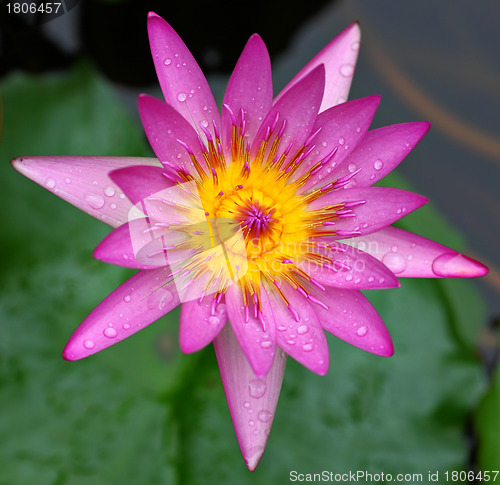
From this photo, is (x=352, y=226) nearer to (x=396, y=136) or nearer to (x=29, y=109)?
(x=396, y=136)

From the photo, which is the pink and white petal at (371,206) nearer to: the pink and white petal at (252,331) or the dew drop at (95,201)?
the pink and white petal at (252,331)

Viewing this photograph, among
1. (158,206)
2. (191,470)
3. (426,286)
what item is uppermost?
(158,206)

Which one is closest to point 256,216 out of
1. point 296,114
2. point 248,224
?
point 248,224

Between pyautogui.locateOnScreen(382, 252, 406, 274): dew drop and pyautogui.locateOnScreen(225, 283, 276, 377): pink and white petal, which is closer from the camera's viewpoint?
pyautogui.locateOnScreen(225, 283, 276, 377): pink and white petal

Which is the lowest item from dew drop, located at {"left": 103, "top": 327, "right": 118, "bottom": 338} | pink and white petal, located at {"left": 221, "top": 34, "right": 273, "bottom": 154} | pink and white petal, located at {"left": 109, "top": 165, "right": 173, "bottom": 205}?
dew drop, located at {"left": 103, "top": 327, "right": 118, "bottom": 338}

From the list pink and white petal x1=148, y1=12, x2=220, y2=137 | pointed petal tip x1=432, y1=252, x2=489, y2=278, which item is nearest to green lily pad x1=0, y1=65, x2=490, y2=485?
pointed petal tip x1=432, y1=252, x2=489, y2=278

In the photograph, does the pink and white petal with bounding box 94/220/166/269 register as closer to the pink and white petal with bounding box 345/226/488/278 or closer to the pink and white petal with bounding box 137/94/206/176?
the pink and white petal with bounding box 137/94/206/176

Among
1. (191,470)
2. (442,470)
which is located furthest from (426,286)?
(191,470)
